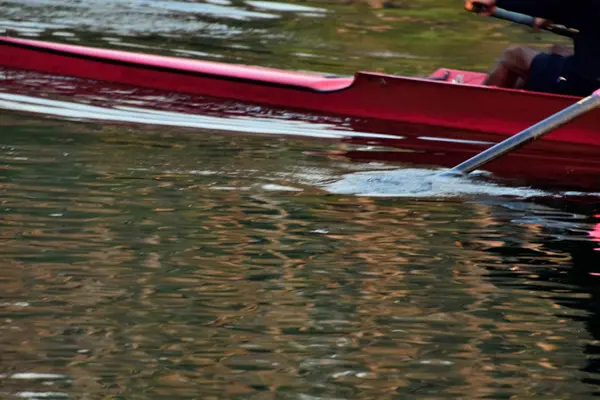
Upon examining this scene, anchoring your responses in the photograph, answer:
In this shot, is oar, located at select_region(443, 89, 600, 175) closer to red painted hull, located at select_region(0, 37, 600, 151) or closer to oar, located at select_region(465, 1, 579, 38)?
red painted hull, located at select_region(0, 37, 600, 151)

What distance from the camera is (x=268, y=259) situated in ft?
14.9

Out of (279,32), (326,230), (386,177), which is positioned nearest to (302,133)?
(386,177)

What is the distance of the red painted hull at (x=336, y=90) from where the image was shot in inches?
275

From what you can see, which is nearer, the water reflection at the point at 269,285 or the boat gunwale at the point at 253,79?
the water reflection at the point at 269,285

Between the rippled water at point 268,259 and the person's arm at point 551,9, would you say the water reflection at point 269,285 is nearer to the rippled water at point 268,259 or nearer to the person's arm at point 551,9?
the rippled water at point 268,259

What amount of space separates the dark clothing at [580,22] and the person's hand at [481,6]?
0.28ft

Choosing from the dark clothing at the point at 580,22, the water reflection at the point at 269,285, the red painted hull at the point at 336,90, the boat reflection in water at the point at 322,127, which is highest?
the dark clothing at the point at 580,22

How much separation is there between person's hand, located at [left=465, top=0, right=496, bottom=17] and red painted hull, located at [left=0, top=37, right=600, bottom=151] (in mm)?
395

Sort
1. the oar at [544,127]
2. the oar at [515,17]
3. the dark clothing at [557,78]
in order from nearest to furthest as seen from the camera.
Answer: the oar at [544,127] < the dark clothing at [557,78] < the oar at [515,17]

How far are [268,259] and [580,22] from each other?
276cm

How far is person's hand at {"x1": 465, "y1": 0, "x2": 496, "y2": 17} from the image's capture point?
22.5 feet

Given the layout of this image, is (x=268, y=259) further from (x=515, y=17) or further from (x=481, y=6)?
(x=515, y=17)

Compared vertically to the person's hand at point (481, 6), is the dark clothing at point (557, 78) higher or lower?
lower

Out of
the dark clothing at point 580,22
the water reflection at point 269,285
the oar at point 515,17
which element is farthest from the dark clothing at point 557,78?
the water reflection at point 269,285
